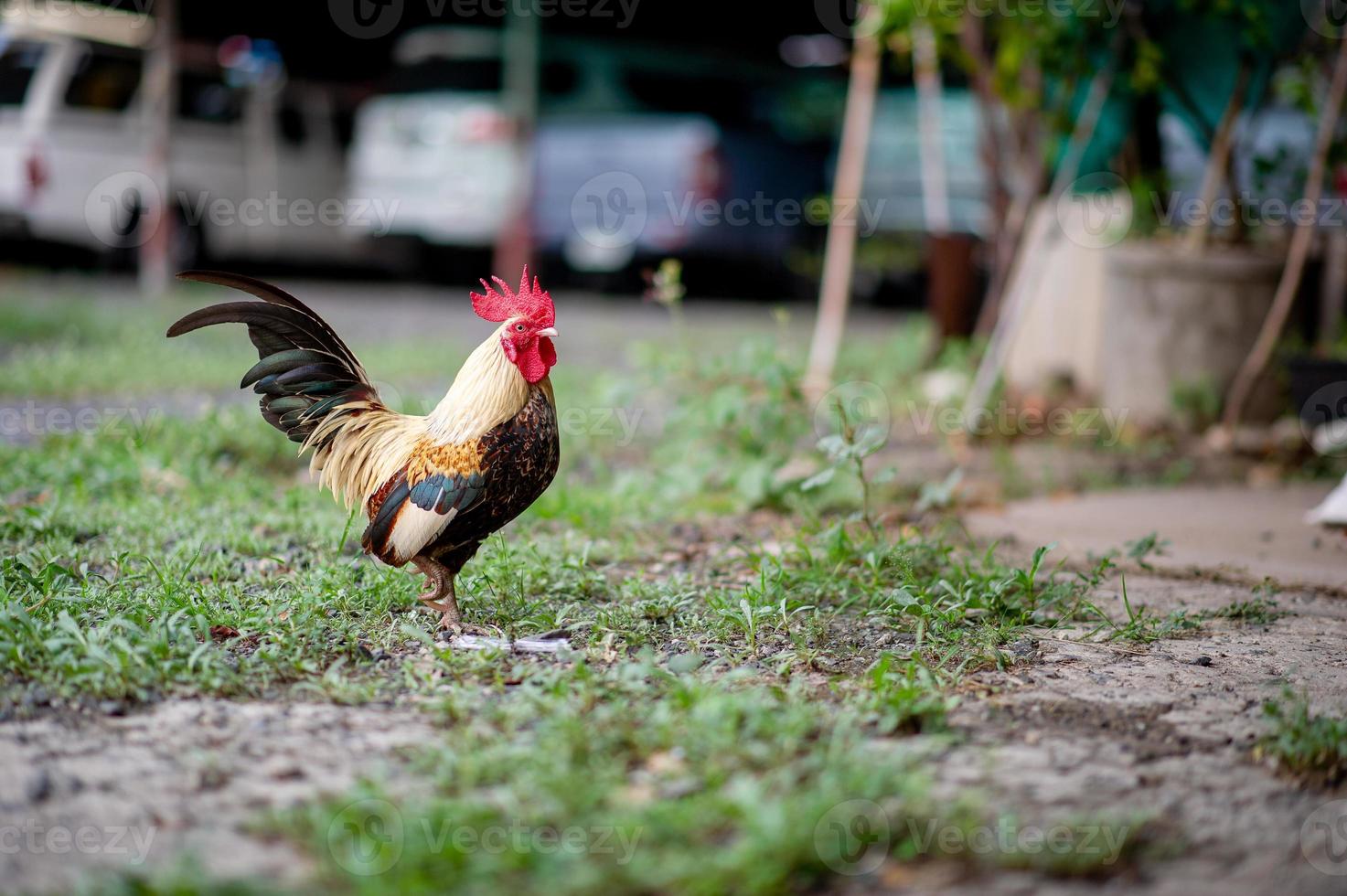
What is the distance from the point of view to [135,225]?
12125mm

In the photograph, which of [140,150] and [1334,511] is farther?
[140,150]

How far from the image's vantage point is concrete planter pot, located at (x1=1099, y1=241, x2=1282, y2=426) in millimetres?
6426

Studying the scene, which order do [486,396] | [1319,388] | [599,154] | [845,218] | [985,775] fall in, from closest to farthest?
[985,775], [486,396], [1319,388], [845,218], [599,154]

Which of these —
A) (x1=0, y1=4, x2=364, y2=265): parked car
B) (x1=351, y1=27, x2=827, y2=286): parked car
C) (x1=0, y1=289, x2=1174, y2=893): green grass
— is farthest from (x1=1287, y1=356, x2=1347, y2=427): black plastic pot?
(x1=0, y1=4, x2=364, y2=265): parked car

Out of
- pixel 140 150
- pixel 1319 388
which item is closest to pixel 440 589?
pixel 1319 388

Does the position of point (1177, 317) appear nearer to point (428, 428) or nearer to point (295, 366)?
point (428, 428)

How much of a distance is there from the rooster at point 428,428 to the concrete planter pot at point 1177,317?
4.39 meters

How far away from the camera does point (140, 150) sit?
11789mm

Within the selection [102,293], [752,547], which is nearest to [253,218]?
[102,293]

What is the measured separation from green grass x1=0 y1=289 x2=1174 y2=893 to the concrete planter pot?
90.5 inches

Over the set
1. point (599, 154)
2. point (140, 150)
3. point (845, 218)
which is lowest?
point (845, 218)

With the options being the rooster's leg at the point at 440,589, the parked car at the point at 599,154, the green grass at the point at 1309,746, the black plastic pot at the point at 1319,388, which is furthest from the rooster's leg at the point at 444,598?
the parked car at the point at 599,154

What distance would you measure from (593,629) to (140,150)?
1028cm

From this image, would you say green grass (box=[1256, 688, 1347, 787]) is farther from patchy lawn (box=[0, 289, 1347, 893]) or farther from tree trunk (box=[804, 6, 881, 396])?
tree trunk (box=[804, 6, 881, 396])
